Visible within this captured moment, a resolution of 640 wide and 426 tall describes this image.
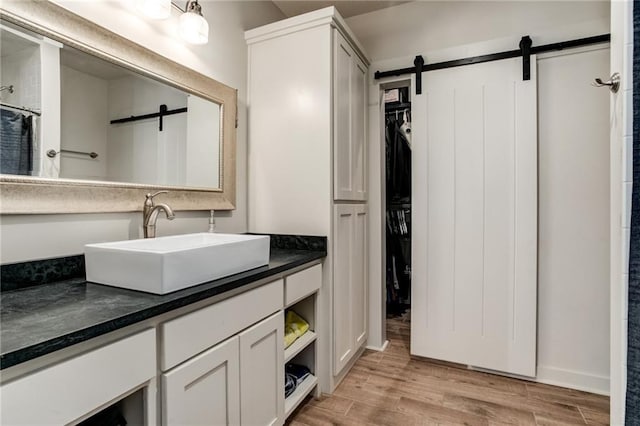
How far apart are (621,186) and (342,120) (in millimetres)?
1348

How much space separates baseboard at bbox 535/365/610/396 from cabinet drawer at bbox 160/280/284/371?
181cm

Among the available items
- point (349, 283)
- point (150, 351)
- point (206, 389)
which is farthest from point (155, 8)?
point (349, 283)

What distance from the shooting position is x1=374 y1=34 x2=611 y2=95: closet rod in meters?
1.92

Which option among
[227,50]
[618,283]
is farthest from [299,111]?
[618,283]

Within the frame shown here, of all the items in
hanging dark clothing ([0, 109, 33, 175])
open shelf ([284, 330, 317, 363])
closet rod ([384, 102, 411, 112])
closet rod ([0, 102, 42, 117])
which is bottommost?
open shelf ([284, 330, 317, 363])

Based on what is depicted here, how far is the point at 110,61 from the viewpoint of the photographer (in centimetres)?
129

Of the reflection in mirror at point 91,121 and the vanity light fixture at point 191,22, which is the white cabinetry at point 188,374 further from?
the vanity light fixture at point 191,22

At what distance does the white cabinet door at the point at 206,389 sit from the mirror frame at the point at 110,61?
2.26ft

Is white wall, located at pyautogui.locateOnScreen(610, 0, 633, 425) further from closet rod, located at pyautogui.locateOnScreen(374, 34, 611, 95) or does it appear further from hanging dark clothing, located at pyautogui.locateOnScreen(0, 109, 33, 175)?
hanging dark clothing, located at pyautogui.locateOnScreen(0, 109, 33, 175)

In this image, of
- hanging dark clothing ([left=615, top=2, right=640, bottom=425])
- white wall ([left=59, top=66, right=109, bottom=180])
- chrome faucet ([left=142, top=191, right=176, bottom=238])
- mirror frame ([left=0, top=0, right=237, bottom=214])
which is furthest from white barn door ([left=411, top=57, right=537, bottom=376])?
white wall ([left=59, top=66, right=109, bottom=180])

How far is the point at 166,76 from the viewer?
1526 mm

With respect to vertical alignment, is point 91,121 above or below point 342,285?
above

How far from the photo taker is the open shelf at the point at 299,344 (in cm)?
158

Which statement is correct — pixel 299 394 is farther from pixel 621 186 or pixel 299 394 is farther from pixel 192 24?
pixel 192 24
